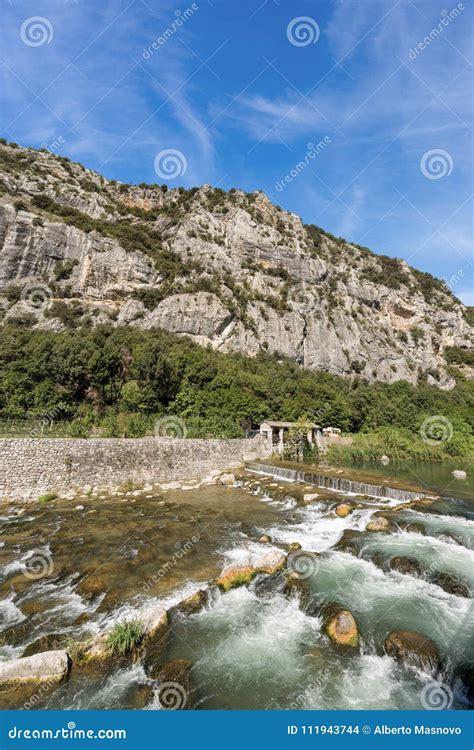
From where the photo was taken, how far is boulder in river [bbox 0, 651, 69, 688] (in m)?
5.54

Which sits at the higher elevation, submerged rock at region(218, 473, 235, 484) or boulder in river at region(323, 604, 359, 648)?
boulder in river at region(323, 604, 359, 648)

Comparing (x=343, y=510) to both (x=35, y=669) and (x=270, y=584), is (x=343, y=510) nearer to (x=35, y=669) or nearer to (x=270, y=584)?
(x=270, y=584)

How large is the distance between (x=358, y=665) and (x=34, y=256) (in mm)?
75186

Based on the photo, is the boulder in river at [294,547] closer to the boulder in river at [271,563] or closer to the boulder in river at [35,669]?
the boulder in river at [271,563]

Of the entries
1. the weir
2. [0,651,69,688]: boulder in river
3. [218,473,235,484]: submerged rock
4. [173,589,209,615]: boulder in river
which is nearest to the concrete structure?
the weir

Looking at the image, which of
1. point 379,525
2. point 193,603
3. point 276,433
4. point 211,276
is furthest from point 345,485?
point 211,276

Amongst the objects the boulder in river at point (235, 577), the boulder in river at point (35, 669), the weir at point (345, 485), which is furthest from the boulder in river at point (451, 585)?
the boulder in river at point (35, 669)

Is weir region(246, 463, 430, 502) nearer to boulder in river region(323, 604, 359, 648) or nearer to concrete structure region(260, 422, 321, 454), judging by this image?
concrete structure region(260, 422, 321, 454)

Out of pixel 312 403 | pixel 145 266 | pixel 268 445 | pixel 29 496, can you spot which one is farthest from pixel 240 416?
pixel 145 266

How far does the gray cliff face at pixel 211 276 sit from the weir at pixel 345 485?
45.9 m

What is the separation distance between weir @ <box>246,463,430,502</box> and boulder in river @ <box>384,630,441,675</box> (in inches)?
445

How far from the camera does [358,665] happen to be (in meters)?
6.11

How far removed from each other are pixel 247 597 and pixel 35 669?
15.6 ft

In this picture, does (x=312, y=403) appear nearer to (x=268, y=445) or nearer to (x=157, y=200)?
(x=268, y=445)
